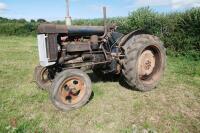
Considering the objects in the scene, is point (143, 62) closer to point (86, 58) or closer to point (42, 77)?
point (86, 58)

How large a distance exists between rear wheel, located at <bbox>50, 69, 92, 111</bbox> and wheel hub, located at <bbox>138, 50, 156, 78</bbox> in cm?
156

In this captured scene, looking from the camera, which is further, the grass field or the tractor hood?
the tractor hood

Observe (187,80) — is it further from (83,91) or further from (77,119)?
(77,119)

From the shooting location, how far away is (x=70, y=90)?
17.0 feet

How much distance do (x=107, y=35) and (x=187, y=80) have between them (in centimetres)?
278

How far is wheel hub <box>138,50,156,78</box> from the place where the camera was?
6312 millimetres

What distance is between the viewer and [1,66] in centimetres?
1002

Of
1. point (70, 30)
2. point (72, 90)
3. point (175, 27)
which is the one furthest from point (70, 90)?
point (175, 27)

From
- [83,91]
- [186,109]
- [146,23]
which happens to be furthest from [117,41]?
[146,23]

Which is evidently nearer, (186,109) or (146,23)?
(186,109)

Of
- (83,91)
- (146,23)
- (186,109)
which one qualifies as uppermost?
(146,23)

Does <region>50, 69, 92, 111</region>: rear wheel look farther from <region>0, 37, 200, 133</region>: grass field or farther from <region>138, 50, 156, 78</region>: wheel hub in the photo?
<region>138, 50, 156, 78</region>: wheel hub

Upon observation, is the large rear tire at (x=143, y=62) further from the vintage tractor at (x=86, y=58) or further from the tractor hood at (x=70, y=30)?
the tractor hood at (x=70, y=30)

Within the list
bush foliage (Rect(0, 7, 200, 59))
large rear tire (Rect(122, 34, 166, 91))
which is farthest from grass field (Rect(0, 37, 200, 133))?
bush foliage (Rect(0, 7, 200, 59))
